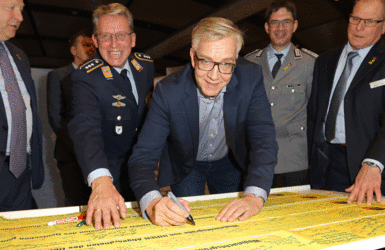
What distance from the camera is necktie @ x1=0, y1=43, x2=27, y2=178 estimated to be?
5.38 feet

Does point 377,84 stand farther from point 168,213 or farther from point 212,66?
point 168,213

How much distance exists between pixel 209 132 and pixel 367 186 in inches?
29.8

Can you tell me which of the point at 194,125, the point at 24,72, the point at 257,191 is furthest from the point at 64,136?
the point at 257,191

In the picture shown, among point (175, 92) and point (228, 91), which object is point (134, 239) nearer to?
point (175, 92)

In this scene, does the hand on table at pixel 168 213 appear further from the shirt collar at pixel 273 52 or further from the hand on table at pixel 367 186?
the shirt collar at pixel 273 52

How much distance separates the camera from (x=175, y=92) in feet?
4.44

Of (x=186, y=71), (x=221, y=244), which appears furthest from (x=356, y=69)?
(x=221, y=244)

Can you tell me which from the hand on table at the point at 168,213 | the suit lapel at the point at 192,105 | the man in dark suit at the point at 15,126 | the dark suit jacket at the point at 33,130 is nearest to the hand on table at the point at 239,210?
the hand on table at the point at 168,213

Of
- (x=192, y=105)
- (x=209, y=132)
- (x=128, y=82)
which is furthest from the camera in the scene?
(x=128, y=82)

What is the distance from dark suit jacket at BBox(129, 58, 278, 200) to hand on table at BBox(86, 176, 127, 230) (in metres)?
0.13

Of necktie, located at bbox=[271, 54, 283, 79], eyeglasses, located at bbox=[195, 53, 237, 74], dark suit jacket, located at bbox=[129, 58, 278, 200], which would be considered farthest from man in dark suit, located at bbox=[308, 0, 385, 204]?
eyeglasses, located at bbox=[195, 53, 237, 74]

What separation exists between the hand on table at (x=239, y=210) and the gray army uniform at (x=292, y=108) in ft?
3.68

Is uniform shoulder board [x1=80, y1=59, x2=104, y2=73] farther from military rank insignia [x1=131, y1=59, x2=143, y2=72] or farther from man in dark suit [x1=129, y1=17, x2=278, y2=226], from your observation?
man in dark suit [x1=129, y1=17, x2=278, y2=226]

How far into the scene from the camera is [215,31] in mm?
1210
